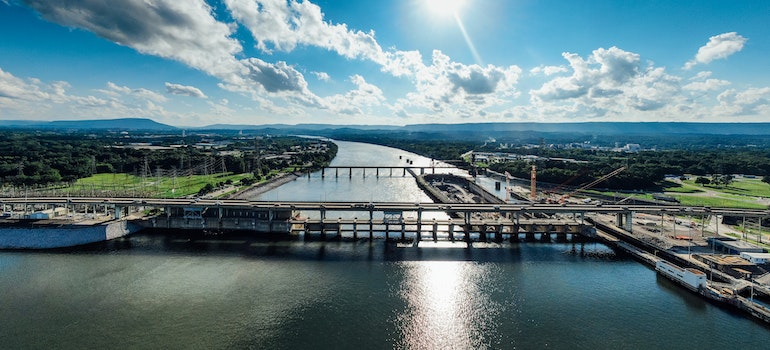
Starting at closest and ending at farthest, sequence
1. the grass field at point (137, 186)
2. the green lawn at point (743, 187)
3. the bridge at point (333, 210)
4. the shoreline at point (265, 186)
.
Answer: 1. the bridge at point (333, 210)
2. the grass field at point (137, 186)
3. the green lawn at point (743, 187)
4. the shoreline at point (265, 186)

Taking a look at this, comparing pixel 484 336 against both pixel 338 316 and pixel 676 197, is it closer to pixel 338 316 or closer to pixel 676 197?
pixel 338 316

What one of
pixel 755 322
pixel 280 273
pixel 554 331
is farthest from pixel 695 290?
pixel 280 273

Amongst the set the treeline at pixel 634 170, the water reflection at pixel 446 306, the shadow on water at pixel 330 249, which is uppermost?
the treeline at pixel 634 170

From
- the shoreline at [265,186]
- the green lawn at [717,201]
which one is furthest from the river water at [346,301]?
the shoreline at [265,186]

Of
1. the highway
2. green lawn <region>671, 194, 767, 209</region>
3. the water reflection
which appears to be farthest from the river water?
green lawn <region>671, 194, 767, 209</region>

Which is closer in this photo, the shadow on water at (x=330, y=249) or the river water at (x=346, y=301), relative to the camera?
the river water at (x=346, y=301)

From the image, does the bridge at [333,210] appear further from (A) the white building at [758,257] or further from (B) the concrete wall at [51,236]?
(A) the white building at [758,257]

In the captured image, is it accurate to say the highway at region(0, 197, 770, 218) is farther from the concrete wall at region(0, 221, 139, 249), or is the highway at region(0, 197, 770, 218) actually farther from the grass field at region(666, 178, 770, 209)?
the grass field at region(666, 178, 770, 209)

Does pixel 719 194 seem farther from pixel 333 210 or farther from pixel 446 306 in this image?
pixel 333 210
